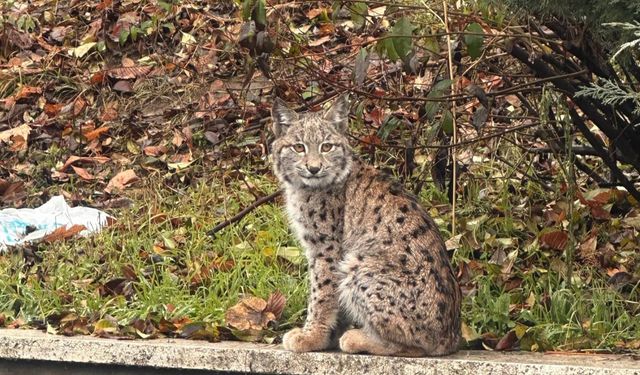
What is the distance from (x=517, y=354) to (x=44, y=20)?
22.1 feet

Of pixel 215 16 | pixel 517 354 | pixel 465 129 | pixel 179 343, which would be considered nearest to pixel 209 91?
pixel 215 16

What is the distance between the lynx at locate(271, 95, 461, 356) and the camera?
525 cm

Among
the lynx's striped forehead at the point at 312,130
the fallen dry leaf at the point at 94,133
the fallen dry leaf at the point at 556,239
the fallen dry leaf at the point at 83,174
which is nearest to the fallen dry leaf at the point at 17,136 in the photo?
the fallen dry leaf at the point at 94,133

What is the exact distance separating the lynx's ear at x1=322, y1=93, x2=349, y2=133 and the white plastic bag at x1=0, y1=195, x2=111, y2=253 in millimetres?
2309

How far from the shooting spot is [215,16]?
386 inches

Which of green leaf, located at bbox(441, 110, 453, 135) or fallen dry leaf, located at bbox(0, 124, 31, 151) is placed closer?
green leaf, located at bbox(441, 110, 453, 135)

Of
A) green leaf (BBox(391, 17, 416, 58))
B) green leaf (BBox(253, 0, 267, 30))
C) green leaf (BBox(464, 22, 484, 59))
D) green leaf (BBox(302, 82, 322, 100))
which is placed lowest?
green leaf (BBox(302, 82, 322, 100))

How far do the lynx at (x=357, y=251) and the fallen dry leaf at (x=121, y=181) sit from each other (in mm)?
2699

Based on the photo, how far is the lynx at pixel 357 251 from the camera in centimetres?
525

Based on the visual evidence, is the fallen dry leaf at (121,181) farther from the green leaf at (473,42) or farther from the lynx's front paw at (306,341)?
the green leaf at (473,42)

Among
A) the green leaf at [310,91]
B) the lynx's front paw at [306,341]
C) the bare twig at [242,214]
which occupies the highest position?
the lynx's front paw at [306,341]

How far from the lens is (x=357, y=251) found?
552 cm

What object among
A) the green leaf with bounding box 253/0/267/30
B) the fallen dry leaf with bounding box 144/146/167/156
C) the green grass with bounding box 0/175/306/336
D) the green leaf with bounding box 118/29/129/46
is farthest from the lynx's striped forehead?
the green leaf with bounding box 118/29/129/46

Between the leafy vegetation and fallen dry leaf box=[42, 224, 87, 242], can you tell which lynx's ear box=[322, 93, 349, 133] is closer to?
the leafy vegetation
